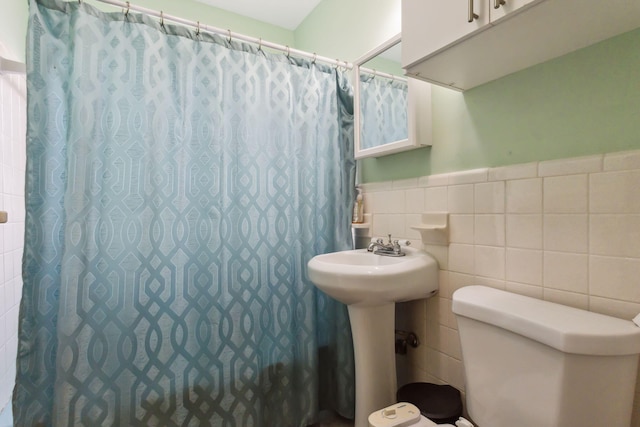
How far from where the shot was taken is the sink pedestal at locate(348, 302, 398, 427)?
1.23 meters

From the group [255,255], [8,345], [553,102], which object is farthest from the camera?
[8,345]

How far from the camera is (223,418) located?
1.28 metres

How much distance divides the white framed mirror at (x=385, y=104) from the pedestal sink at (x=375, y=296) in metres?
0.50

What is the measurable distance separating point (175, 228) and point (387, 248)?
34.8 inches

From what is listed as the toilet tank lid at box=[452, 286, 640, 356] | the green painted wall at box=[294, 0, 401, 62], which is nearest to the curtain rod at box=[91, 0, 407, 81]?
the green painted wall at box=[294, 0, 401, 62]

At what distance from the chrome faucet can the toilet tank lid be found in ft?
1.22

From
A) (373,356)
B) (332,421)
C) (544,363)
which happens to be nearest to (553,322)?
(544,363)

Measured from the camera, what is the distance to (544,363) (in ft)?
2.39

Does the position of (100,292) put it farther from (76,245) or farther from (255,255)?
(255,255)

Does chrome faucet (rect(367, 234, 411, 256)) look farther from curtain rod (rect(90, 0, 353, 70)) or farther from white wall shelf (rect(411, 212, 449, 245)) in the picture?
curtain rod (rect(90, 0, 353, 70))

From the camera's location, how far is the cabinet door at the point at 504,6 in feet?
2.29

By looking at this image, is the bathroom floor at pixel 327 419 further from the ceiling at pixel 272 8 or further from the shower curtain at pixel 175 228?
the ceiling at pixel 272 8

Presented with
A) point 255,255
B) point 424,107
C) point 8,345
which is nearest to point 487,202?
point 424,107

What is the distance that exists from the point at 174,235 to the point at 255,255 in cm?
34
